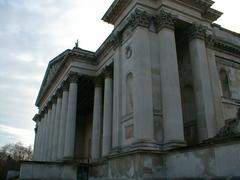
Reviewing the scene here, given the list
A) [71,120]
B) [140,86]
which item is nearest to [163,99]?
[140,86]

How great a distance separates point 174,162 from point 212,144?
12.3ft

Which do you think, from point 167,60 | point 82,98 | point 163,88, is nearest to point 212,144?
point 163,88

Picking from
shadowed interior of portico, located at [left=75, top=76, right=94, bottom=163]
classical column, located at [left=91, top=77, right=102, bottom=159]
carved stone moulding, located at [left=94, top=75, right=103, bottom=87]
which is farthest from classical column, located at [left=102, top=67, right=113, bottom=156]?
shadowed interior of portico, located at [left=75, top=76, right=94, bottom=163]

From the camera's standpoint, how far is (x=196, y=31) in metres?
22.1

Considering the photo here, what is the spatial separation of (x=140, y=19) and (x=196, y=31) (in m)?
5.34

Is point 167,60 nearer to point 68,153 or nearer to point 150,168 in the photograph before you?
point 150,168

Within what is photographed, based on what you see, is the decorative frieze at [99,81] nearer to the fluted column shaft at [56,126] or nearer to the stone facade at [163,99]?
the stone facade at [163,99]

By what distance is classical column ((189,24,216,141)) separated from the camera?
781 inches

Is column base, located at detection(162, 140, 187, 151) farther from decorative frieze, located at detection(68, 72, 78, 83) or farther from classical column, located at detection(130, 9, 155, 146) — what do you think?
decorative frieze, located at detection(68, 72, 78, 83)

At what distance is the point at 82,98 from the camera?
1638 inches

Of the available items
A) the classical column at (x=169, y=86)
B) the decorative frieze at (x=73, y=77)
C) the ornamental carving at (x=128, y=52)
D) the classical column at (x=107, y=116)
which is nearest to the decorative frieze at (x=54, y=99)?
the decorative frieze at (x=73, y=77)

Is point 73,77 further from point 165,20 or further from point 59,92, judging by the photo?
point 165,20

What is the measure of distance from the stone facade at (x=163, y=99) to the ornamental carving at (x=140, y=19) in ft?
0.25

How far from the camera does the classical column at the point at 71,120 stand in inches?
1157
